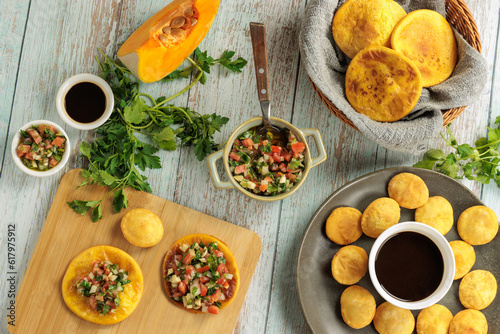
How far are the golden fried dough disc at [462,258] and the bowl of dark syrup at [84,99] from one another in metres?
1.60

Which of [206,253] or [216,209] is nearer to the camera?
[206,253]

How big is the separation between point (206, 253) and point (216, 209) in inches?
8.7

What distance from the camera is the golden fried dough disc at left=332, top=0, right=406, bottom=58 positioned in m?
1.60

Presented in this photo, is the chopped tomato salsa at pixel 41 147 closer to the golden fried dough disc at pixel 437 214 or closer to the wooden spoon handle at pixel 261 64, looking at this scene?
the wooden spoon handle at pixel 261 64

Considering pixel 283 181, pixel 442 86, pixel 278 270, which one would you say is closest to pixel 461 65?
pixel 442 86

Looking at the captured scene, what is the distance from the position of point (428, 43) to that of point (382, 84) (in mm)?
282

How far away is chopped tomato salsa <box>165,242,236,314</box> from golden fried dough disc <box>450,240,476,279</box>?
3.14 feet

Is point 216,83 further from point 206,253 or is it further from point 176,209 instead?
point 206,253

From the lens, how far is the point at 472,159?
72.7 inches

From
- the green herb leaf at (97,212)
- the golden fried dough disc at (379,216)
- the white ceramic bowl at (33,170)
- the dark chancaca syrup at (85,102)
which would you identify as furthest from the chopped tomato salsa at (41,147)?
the golden fried dough disc at (379,216)

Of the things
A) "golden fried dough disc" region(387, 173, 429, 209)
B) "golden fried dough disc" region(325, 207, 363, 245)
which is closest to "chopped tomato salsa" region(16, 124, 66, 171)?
"golden fried dough disc" region(325, 207, 363, 245)

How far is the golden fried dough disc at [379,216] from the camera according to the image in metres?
1.65

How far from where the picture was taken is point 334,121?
1.86 m

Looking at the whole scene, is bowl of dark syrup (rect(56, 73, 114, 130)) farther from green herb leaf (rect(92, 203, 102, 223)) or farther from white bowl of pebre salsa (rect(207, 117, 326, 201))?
white bowl of pebre salsa (rect(207, 117, 326, 201))
